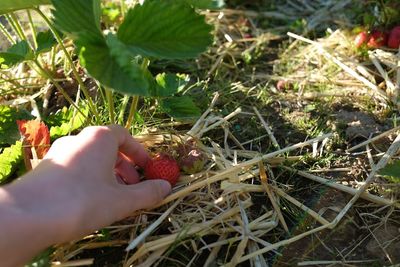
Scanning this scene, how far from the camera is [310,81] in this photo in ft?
6.63

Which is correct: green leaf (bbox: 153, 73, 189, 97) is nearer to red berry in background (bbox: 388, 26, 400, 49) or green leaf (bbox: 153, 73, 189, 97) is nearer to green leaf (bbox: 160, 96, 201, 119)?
green leaf (bbox: 160, 96, 201, 119)

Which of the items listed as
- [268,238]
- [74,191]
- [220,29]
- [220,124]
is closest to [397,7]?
[220,29]

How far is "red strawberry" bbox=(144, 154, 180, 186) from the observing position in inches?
56.3

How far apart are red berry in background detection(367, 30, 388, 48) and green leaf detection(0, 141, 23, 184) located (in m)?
1.27

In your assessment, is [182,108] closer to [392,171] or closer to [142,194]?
[142,194]

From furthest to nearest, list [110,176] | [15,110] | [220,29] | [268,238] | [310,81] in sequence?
[220,29], [310,81], [15,110], [268,238], [110,176]

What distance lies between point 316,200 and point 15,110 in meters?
0.89

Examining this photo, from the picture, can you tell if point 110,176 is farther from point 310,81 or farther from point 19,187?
point 310,81

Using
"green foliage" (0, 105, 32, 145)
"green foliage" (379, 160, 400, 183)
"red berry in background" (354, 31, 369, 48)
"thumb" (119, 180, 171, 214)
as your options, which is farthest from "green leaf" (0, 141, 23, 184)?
"red berry in background" (354, 31, 369, 48)

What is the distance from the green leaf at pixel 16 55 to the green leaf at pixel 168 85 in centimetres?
34

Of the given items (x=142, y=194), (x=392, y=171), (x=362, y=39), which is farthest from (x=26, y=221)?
(x=362, y=39)

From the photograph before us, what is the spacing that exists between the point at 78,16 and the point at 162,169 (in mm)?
414

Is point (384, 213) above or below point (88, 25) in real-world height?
below

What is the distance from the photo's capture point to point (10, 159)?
1.50m
